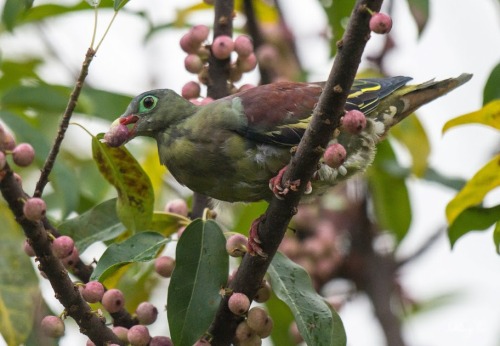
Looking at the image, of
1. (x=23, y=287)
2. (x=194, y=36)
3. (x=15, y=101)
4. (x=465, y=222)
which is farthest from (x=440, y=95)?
(x=23, y=287)

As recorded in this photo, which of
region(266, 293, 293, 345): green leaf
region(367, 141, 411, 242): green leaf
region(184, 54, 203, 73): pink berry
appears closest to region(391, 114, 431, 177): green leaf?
region(367, 141, 411, 242): green leaf

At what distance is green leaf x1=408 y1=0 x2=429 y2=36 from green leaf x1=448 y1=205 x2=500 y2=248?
2.52 feet

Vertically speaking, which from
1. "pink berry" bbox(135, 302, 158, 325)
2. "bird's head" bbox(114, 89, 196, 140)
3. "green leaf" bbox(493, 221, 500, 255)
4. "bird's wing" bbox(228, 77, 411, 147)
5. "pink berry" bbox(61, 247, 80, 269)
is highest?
"bird's head" bbox(114, 89, 196, 140)

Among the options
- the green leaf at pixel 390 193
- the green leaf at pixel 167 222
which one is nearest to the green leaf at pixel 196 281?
the green leaf at pixel 167 222

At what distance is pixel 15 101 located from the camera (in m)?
3.95

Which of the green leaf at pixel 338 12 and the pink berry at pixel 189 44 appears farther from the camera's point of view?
the green leaf at pixel 338 12

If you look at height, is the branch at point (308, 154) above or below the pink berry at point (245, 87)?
below

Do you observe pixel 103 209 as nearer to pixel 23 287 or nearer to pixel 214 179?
pixel 214 179

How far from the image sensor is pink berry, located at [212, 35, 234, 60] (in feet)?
11.9

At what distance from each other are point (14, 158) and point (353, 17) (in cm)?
101

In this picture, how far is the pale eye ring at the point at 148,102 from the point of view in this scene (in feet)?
12.4

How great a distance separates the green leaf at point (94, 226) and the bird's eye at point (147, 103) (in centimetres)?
49

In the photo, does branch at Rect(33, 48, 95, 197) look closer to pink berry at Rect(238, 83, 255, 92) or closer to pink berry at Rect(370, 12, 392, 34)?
pink berry at Rect(370, 12, 392, 34)

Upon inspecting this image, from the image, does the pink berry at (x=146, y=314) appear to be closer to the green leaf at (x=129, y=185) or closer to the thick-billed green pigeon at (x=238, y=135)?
the green leaf at (x=129, y=185)
